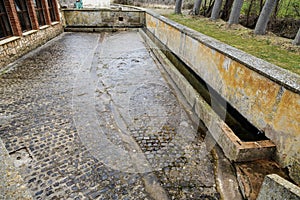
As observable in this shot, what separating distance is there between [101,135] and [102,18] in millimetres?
12127

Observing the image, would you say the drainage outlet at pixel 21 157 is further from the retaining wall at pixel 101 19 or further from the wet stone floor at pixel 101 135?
the retaining wall at pixel 101 19

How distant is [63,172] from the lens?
2992 millimetres

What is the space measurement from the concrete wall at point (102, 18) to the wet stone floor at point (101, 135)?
7.66 meters

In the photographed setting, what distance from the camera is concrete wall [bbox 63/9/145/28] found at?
1332 cm

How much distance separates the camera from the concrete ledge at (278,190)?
65.0 inches

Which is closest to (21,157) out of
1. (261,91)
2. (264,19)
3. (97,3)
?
(261,91)

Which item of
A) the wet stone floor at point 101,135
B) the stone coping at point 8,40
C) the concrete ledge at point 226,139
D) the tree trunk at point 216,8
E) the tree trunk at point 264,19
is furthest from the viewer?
the tree trunk at point 216,8

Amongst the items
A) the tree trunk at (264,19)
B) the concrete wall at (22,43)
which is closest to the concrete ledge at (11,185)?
the concrete wall at (22,43)

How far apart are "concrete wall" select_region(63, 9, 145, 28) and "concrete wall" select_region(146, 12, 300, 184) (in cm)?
1012

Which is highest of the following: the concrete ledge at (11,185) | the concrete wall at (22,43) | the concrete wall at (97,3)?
the concrete wall at (97,3)

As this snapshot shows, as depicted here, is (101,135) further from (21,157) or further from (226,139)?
(226,139)

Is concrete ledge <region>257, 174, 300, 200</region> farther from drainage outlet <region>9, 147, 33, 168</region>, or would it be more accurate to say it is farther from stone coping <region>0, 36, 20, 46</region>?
stone coping <region>0, 36, 20, 46</region>

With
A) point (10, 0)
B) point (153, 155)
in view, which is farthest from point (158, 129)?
point (10, 0)

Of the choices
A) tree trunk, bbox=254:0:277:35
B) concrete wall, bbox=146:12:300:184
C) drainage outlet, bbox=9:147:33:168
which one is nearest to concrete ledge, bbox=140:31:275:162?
concrete wall, bbox=146:12:300:184
